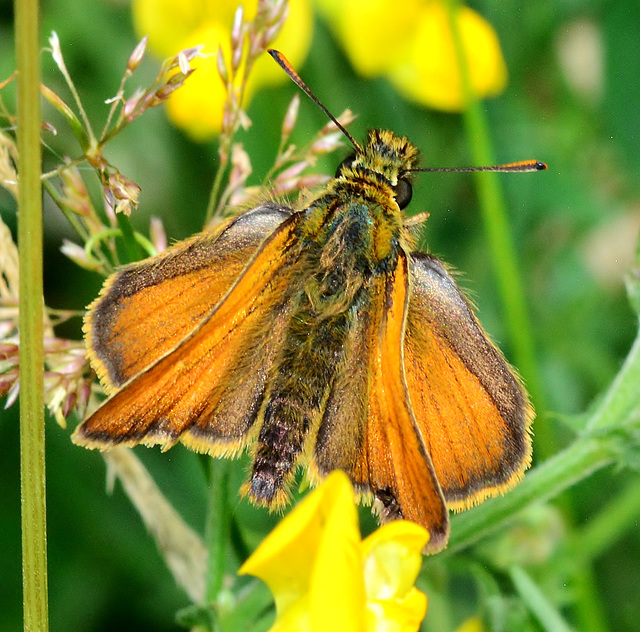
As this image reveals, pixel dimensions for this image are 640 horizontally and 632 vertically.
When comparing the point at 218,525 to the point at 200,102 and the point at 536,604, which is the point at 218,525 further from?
the point at 200,102

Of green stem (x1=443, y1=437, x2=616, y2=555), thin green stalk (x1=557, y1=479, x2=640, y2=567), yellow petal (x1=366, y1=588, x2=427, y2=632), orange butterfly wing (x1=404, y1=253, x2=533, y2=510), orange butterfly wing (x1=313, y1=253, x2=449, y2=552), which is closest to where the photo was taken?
yellow petal (x1=366, y1=588, x2=427, y2=632)

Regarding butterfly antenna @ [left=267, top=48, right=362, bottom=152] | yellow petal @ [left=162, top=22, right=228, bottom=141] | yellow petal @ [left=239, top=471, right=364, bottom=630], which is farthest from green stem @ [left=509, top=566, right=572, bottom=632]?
yellow petal @ [left=162, top=22, right=228, bottom=141]

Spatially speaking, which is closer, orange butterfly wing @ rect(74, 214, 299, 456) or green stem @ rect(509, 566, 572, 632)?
orange butterfly wing @ rect(74, 214, 299, 456)

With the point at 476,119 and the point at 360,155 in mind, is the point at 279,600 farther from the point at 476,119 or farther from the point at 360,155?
the point at 476,119

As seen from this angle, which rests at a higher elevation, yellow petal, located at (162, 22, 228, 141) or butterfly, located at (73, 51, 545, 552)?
yellow petal, located at (162, 22, 228, 141)

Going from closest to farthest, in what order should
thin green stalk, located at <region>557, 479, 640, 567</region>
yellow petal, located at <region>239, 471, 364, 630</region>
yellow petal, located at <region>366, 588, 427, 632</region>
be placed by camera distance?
yellow petal, located at <region>239, 471, 364, 630</region>
yellow petal, located at <region>366, 588, 427, 632</region>
thin green stalk, located at <region>557, 479, 640, 567</region>

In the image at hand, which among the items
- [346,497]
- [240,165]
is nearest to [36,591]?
[346,497]

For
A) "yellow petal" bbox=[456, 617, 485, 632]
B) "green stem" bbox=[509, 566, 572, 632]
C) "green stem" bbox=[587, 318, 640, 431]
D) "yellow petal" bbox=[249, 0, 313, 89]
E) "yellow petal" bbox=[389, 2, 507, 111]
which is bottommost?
"yellow petal" bbox=[456, 617, 485, 632]

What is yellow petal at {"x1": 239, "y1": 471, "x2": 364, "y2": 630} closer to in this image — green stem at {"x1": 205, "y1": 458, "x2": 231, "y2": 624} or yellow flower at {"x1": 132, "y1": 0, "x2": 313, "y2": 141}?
green stem at {"x1": 205, "y1": 458, "x2": 231, "y2": 624}
